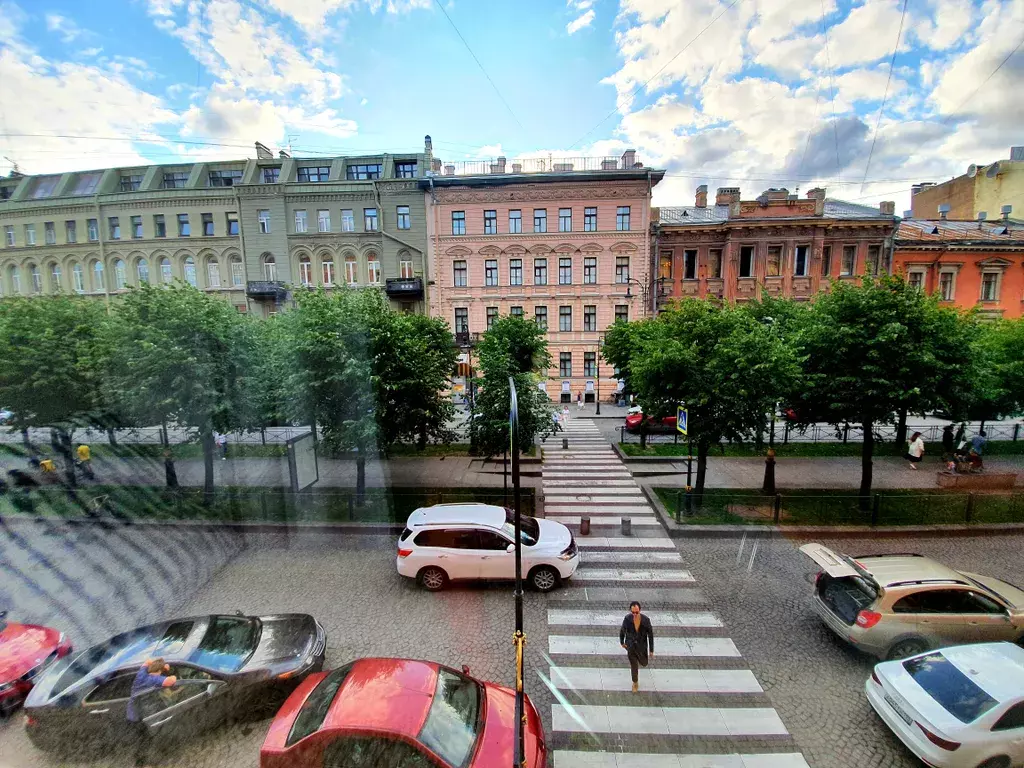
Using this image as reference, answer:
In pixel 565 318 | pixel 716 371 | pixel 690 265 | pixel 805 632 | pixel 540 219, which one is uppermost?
pixel 540 219

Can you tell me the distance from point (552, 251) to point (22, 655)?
26314mm

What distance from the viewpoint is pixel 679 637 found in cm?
703

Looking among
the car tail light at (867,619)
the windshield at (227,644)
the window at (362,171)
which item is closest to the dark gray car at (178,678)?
the windshield at (227,644)

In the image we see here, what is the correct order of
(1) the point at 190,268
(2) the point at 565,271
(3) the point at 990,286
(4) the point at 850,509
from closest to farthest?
(4) the point at 850,509
(1) the point at 190,268
(2) the point at 565,271
(3) the point at 990,286

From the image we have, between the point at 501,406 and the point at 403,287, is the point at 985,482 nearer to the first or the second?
the point at 501,406

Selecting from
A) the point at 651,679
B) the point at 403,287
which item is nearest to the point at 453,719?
the point at 651,679

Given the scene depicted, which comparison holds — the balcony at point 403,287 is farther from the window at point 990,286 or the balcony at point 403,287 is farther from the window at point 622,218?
the window at point 990,286

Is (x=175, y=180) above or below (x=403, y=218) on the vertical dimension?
above

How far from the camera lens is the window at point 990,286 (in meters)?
28.6

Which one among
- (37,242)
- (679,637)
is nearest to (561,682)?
(679,637)

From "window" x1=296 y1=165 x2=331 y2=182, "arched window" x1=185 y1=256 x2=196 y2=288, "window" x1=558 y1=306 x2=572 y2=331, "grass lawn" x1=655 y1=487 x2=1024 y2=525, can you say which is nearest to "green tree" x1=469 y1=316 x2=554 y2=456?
"grass lawn" x1=655 y1=487 x2=1024 y2=525

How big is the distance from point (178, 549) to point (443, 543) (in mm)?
6735

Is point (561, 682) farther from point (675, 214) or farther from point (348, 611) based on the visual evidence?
point (675, 214)

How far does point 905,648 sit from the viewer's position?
6402mm
